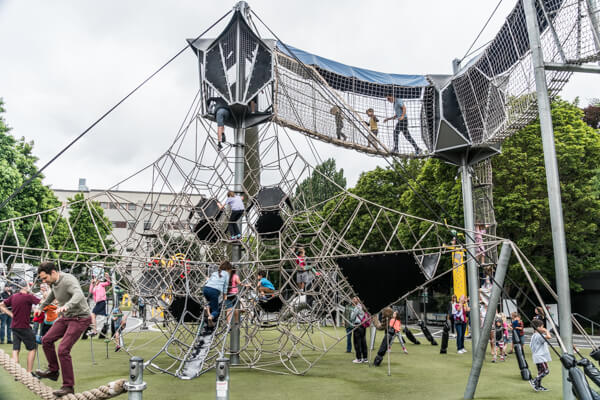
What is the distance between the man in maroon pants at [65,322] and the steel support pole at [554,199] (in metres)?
6.91

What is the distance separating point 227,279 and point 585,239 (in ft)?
72.0

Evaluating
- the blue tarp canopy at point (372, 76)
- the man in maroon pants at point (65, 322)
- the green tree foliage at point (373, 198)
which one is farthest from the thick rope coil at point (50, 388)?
the green tree foliage at point (373, 198)

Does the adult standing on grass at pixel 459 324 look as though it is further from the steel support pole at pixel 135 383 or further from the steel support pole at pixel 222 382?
the steel support pole at pixel 135 383

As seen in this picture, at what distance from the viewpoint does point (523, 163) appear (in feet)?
75.4

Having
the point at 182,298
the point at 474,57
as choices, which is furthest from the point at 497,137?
the point at 182,298

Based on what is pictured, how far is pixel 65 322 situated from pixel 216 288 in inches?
136

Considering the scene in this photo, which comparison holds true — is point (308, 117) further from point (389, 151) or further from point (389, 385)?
point (389, 385)

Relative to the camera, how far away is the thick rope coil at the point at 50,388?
5.92m

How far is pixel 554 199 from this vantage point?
25.1 ft

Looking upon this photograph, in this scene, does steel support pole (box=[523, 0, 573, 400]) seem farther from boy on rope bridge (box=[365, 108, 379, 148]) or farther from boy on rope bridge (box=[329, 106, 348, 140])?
boy on rope bridge (box=[365, 108, 379, 148])

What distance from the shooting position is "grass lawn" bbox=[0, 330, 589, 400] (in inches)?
339

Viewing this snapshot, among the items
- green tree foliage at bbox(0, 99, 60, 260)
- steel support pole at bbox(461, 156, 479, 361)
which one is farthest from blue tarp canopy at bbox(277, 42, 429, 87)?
green tree foliage at bbox(0, 99, 60, 260)

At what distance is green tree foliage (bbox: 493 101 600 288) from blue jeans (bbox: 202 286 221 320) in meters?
16.9

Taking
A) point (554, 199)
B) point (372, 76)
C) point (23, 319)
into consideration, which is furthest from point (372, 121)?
Answer: point (23, 319)
